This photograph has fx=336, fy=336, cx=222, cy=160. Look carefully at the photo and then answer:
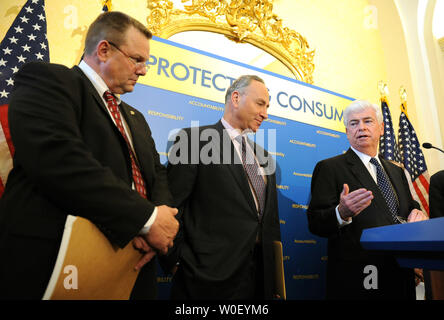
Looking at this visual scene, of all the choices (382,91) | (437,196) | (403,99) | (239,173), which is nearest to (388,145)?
(382,91)

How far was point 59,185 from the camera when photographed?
100 centimetres

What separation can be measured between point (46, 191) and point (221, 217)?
905mm

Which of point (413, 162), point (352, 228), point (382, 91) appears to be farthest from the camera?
point (382, 91)

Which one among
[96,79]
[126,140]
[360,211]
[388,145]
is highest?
[388,145]

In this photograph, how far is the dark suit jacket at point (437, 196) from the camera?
2.58 metres

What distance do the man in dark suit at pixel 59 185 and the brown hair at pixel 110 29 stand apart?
9.7 inches

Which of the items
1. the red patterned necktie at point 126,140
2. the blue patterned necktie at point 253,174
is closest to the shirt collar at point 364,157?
the blue patterned necktie at point 253,174

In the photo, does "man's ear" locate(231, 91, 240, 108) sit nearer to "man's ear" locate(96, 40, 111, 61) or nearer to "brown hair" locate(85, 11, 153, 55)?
"brown hair" locate(85, 11, 153, 55)

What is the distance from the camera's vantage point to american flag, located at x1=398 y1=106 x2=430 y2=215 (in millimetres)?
4082

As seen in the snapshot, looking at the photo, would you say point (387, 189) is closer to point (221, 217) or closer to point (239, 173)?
point (239, 173)

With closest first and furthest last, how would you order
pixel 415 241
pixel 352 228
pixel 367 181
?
1. pixel 415 241
2. pixel 352 228
3. pixel 367 181

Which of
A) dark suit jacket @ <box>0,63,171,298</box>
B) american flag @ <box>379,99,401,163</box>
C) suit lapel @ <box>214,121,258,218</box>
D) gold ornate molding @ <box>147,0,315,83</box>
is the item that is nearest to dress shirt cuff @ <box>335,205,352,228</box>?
suit lapel @ <box>214,121,258,218</box>

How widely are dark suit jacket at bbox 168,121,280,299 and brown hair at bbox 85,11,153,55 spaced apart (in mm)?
657
